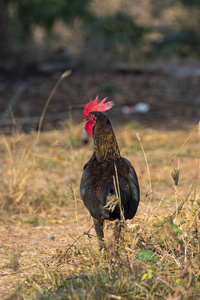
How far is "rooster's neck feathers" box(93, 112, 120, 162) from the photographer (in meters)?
3.13

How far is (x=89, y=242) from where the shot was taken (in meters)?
3.04

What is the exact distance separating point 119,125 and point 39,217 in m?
3.96

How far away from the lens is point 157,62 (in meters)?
12.5

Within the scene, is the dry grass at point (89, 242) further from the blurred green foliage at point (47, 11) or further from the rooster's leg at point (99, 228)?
the blurred green foliage at point (47, 11)

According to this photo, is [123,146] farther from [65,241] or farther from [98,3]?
[98,3]

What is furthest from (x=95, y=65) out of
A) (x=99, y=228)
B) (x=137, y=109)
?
(x=99, y=228)

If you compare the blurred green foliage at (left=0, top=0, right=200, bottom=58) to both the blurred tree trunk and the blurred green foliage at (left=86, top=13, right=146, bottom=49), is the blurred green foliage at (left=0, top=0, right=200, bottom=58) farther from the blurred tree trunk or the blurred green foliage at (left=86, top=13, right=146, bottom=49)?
the blurred tree trunk

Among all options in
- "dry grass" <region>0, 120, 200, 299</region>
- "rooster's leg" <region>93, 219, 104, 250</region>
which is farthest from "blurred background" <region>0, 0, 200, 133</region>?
"rooster's leg" <region>93, 219, 104, 250</region>

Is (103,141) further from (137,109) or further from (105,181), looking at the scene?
(137,109)

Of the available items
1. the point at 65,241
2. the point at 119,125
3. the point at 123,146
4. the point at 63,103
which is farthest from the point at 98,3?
the point at 65,241

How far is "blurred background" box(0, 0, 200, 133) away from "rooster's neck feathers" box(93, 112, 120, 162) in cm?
504

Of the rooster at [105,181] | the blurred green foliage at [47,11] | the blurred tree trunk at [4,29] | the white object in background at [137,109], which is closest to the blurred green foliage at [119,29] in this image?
the blurred green foliage at [47,11]

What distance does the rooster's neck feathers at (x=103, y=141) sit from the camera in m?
3.13

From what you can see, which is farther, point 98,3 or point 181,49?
point 98,3
